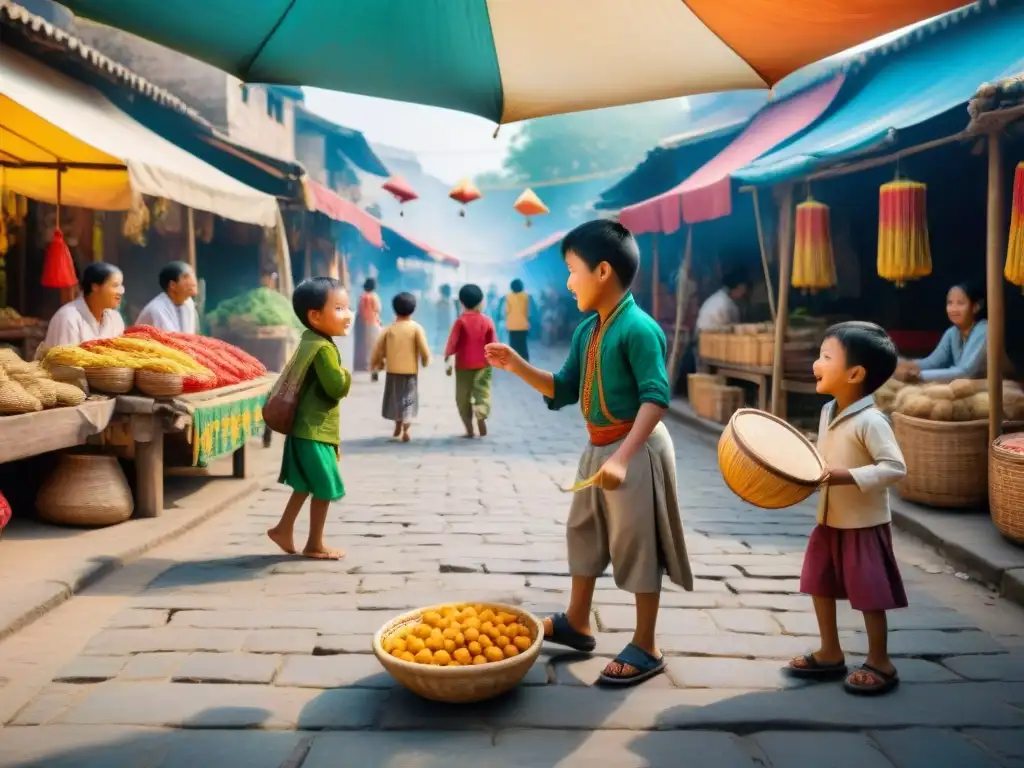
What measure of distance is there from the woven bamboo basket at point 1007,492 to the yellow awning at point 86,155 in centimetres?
698

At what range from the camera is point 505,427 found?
11.7m

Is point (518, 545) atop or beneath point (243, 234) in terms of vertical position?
beneath

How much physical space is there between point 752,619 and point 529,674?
1298 mm

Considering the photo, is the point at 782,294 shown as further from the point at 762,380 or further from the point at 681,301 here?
the point at 681,301

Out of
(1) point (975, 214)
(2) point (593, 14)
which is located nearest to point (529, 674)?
(2) point (593, 14)

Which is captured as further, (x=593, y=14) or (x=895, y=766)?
(x=593, y=14)

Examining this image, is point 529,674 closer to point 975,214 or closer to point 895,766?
point 895,766

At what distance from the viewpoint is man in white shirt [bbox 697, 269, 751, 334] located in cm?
1213

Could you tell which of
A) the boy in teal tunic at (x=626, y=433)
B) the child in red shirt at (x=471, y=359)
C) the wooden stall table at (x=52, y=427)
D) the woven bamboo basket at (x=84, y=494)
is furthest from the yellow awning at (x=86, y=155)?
the boy in teal tunic at (x=626, y=433)

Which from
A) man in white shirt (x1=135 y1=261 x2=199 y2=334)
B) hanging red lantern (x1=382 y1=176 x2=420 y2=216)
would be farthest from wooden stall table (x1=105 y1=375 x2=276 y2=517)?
hanging red lantern (x1=382 y1=176 x2=420 y2=216)

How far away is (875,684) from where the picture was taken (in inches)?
134

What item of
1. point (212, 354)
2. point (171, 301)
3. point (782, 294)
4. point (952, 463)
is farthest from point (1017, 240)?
point (171, 301)

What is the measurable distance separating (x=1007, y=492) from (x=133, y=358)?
5.84 m

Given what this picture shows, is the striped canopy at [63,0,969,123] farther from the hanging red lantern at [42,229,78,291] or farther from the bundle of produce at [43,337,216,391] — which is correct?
the hanging red lantern at [42,229,78,291]
